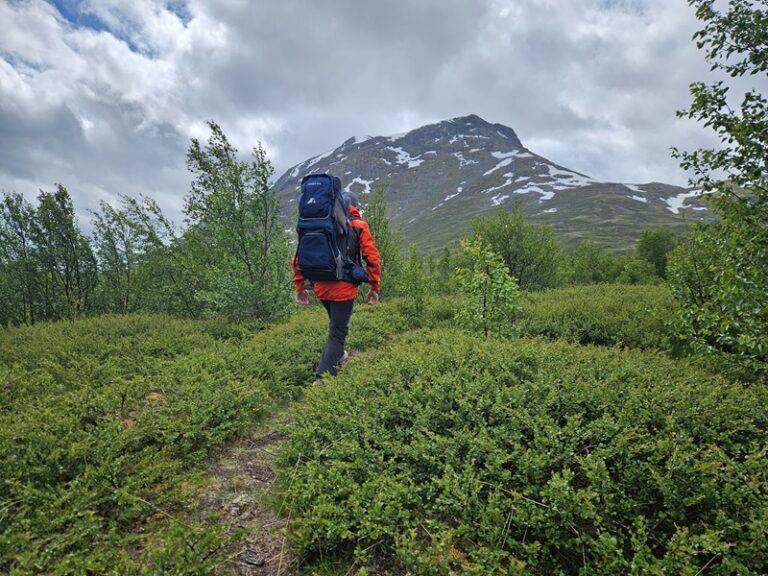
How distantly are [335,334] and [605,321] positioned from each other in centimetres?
797

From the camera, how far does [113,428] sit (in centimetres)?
406

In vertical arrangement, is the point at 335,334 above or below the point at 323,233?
below

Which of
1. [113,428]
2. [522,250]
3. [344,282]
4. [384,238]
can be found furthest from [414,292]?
[522,250]

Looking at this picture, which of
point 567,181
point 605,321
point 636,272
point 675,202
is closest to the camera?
point 605,321

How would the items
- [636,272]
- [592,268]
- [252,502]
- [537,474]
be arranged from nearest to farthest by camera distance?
[537,474], [252,502], [636,272], [592,268]

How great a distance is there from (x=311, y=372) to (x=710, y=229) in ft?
24.0

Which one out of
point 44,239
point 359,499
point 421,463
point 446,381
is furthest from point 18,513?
point 44,239

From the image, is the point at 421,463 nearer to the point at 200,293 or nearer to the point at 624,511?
the point at 624,511

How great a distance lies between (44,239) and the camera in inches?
698

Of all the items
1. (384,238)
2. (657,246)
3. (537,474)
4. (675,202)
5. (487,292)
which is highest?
(675,202)

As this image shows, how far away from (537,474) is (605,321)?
8669 millimetres

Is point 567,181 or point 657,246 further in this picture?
point 567,181

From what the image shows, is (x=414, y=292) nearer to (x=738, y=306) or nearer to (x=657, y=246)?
(x=738, y=306)

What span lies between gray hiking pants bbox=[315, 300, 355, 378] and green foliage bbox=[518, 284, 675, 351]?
15.9ft
